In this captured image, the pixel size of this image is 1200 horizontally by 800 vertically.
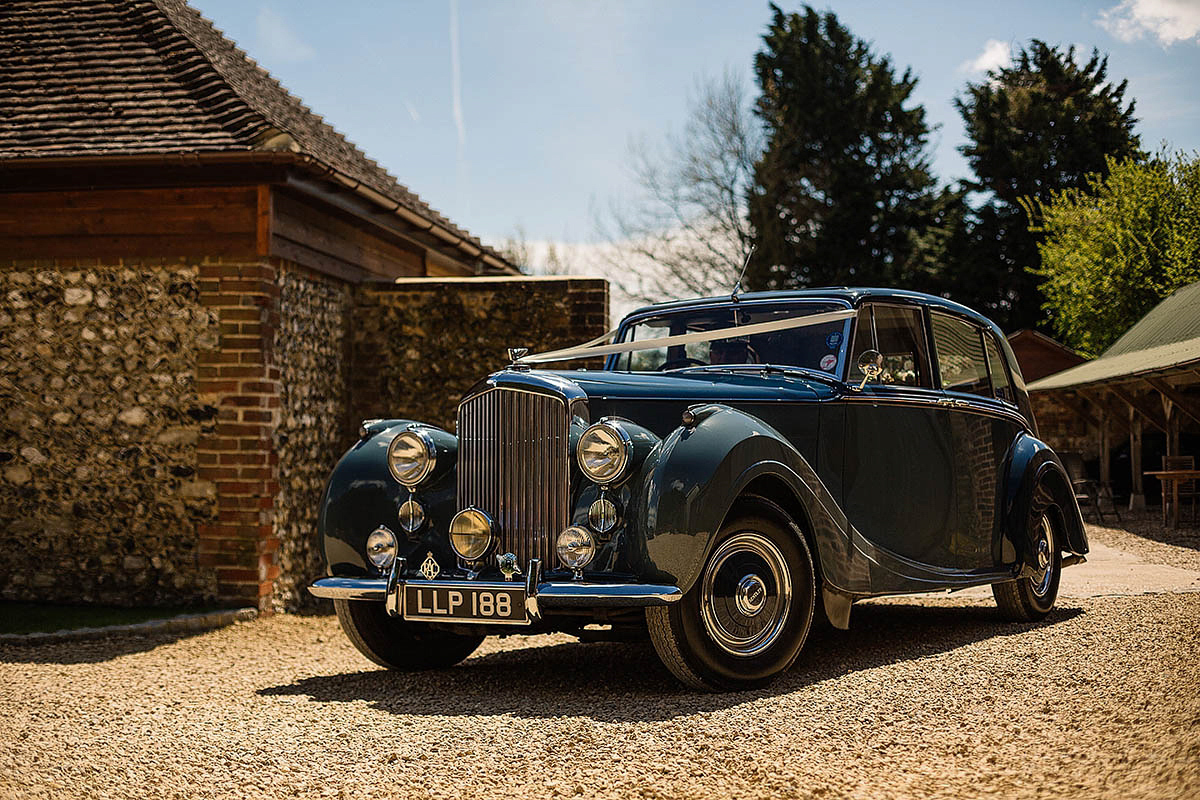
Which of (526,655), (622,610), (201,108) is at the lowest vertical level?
(526,655)

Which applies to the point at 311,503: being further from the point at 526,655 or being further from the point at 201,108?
the point at 526,655

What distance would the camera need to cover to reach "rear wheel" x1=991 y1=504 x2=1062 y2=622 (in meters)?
7.16

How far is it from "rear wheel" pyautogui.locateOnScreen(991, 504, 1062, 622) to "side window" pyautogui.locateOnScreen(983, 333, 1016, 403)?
30.4 inches

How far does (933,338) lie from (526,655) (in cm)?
300

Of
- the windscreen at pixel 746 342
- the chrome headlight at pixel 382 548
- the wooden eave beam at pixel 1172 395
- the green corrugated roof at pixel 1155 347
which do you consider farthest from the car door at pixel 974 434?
the wooden eave beam at pixel 1172 395

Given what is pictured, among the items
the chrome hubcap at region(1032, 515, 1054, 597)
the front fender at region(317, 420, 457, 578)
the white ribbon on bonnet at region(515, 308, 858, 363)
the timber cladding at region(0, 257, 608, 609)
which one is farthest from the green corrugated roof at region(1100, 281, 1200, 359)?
the front fender at region(317, 420, 457, 578)

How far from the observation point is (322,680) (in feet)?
19.9

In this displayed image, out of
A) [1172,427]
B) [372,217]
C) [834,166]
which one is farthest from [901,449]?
[834,166]

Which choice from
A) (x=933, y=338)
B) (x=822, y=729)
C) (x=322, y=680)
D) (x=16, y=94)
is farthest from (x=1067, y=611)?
(x=16, y=94)

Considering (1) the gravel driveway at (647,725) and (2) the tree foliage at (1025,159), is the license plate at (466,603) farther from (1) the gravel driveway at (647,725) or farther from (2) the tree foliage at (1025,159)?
(2) the tree foliage at (1025,159)

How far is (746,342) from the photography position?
6.46 m

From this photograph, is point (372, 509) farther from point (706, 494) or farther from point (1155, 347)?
point (1155, 347)

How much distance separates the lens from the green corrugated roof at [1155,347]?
16755 millimetres

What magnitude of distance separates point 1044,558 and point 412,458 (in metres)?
4.13
